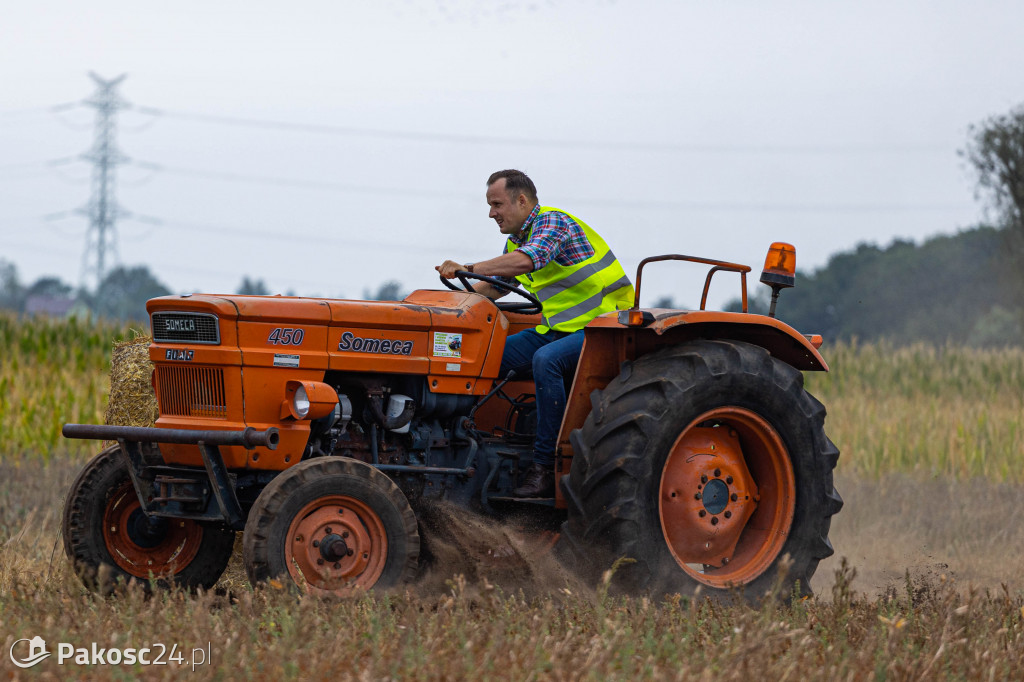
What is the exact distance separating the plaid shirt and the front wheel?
2.29ft

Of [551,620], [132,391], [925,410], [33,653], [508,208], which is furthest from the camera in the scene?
[925,410]

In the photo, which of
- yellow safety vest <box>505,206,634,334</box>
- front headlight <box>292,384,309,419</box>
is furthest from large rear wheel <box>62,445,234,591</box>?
yellow safety vest <box>505,206,634,334</box>

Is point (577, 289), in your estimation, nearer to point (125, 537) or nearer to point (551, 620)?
point (551, 620)

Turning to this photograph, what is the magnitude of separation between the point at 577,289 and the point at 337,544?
1.89 m

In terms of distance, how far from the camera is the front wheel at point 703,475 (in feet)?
16.5

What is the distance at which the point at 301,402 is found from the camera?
197 inches

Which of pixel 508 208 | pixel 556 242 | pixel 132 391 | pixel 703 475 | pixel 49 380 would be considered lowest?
pixel 49 380

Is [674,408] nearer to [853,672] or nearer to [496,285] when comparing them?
[496,285]

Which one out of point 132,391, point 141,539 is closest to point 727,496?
point 141,539

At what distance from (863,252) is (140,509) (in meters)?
61.4

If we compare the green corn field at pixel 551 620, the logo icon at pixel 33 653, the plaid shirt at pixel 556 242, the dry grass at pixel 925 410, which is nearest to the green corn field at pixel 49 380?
the green corn field at pixel 551 620

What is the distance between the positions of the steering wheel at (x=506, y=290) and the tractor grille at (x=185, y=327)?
1.18 metres

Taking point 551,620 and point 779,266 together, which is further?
point 779,266

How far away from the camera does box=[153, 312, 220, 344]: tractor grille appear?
5.04 metres
